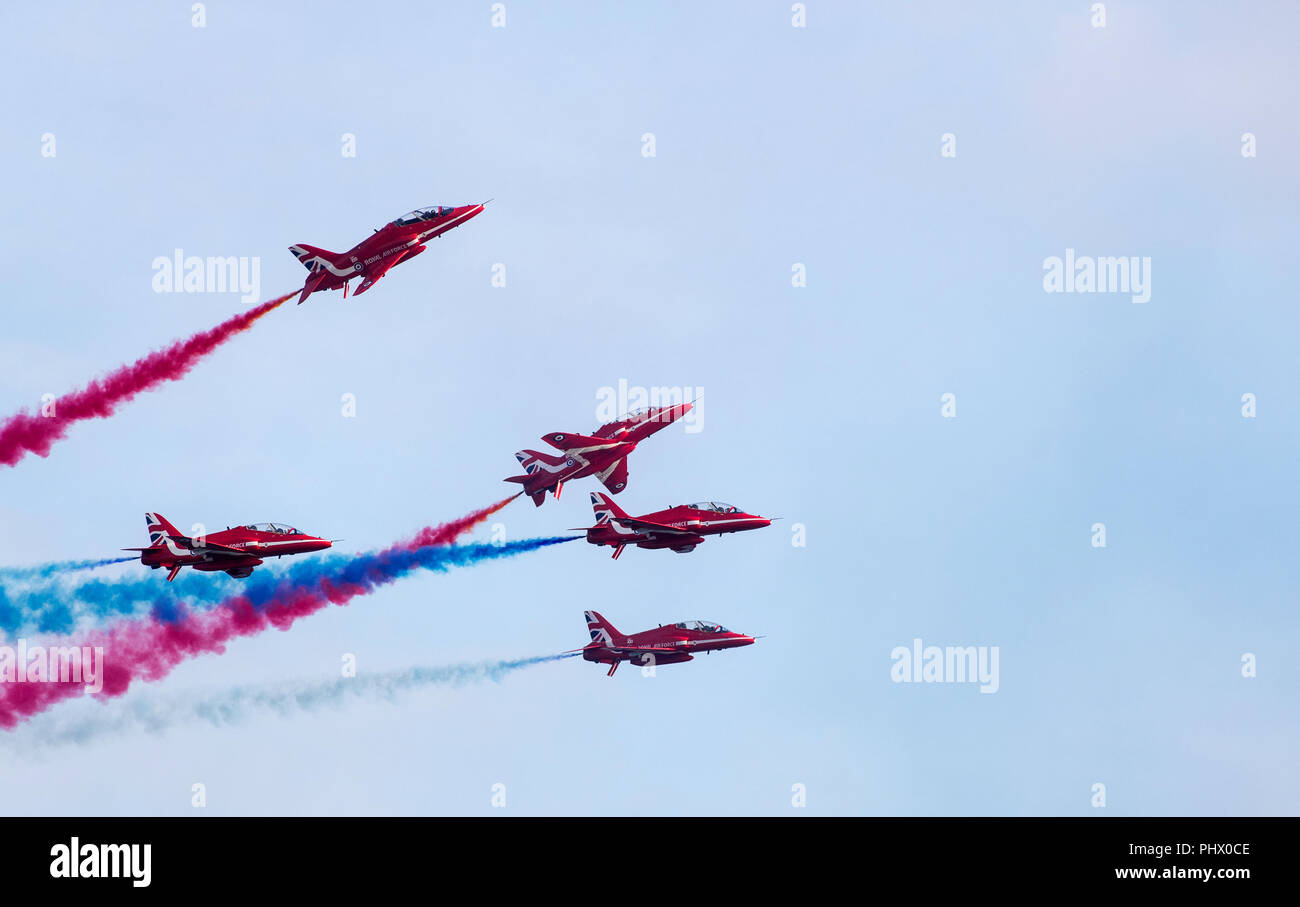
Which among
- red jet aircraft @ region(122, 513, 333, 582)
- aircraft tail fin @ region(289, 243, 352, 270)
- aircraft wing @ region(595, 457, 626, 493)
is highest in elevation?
aircraft tail fin @ region(289, 243, 352, 270)

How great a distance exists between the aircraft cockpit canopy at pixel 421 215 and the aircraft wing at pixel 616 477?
1725cm

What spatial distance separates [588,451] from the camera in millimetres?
135625

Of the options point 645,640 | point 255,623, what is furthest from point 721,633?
point 255,623

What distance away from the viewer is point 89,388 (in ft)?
435

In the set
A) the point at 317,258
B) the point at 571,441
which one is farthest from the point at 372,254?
the point at 571,441

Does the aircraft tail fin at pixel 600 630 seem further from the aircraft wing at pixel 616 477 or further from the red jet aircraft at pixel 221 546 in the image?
the red jet aircraft at pixel 221 546

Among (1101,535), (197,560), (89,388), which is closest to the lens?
(197,560)

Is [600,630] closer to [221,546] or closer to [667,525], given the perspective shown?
[667,525]

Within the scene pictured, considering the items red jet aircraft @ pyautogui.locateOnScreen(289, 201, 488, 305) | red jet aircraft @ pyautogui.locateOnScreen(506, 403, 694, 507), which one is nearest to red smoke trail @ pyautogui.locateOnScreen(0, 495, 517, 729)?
red jet aircraft @ pyautogui.locateOnScreen(506, 403, 694, 507)

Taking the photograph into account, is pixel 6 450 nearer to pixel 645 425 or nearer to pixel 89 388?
pixel 89 388

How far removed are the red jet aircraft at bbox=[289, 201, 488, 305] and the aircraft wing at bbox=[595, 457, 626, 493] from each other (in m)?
17.0

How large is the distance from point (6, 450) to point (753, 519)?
38243 mm

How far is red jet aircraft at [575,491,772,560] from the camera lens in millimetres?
130750

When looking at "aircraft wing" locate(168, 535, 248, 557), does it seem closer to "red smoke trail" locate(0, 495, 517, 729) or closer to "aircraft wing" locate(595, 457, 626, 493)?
"red smoke trail" locate(0, 495, 517, 729)
